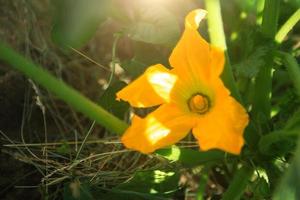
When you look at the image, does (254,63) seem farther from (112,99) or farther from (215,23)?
(112,99)

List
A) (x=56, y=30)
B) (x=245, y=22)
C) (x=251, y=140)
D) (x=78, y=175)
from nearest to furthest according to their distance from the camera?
(x=56, y=30) < (x=251, y=140) < (x=78, y=175) < (x=245, y=22)

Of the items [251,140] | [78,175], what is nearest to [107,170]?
[78,175]

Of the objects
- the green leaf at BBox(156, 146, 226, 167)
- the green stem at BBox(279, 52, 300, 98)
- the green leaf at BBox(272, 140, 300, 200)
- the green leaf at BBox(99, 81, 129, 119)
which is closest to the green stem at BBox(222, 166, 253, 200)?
the green leaf at BBox(156, 146, 226, 167)

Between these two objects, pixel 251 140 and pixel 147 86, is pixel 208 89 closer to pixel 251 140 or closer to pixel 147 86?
pixel 147 86

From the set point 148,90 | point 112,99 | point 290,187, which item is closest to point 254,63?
point 148,90

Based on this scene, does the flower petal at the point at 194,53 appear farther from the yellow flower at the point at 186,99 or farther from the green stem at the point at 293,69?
the green stem at the point at 293,69

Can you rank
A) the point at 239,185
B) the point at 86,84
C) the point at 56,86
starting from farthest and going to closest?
the point at 86,84
the point at 239,185
the point at 56,86

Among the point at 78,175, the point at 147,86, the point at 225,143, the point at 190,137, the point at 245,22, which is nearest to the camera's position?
the point at 225,143

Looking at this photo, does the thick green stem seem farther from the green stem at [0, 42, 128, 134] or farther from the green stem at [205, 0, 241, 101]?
the green stem at [0, 42, 128, 134]
